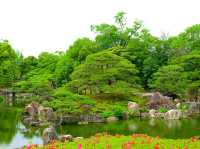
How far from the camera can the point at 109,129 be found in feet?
86.0

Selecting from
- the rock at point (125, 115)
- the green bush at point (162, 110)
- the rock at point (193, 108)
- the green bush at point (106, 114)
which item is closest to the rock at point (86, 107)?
the green bush at point (106, 114)

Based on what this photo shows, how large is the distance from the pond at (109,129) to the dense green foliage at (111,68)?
2.72m

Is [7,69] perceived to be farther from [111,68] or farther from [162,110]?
[162,110]

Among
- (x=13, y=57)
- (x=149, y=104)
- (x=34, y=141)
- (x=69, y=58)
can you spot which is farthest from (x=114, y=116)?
(x=13, y=57)

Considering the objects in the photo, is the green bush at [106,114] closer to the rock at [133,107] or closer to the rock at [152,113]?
the rock at [133,107]

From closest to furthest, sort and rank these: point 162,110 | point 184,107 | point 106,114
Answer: point 106,114, point 162,110, point 184,107

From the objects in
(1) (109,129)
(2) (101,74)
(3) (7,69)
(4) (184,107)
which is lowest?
(1) (109,129)

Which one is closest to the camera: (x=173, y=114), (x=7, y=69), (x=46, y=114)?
(x=46, y=114)

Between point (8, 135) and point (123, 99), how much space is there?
1505 centimetres

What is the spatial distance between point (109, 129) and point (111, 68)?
38.0ft

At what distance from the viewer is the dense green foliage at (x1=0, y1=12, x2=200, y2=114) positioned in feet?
118

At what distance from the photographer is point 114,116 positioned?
31391 mm

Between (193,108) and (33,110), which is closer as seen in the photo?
(33,110)

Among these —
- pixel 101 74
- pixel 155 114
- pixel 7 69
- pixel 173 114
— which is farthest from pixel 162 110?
pixel 7 69
